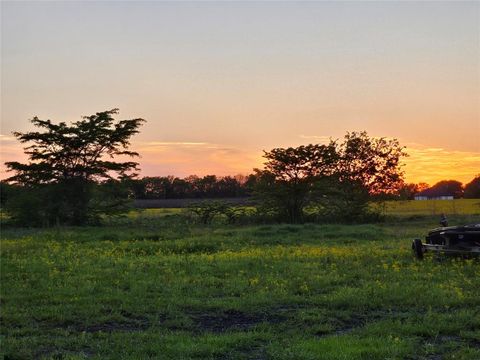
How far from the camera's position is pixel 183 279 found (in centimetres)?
1160

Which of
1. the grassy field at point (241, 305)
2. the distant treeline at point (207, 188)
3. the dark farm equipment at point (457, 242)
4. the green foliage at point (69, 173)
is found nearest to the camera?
the grassy field at point (241, 305)

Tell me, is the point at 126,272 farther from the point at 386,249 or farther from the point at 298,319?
the point at 386,249

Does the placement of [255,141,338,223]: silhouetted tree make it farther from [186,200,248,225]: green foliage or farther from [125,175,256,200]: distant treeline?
[125,175,256,200]: distant treeline

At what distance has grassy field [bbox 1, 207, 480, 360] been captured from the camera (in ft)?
21.8

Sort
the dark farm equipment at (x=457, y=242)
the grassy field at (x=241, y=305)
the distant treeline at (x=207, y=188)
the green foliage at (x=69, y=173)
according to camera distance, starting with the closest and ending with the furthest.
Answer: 1. the grassy field at (x=241, y=305)
2. the dark farm equipment at (x=457, y=242)
3. the green foliage at (x=69, y=173)
4. the distant treeline at (x=207, y=188)

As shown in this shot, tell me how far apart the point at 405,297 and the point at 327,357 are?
153 inches

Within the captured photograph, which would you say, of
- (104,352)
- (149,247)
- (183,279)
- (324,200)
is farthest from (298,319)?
(324,200)

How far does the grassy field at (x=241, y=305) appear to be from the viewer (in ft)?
21.8

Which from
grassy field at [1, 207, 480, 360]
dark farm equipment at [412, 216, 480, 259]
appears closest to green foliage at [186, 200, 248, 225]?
grassy field at [1, 207, 480, 360]

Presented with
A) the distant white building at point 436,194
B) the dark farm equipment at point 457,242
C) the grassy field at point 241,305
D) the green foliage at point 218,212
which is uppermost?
the distant white building at point 436,194

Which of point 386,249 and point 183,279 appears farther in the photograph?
point 386,249

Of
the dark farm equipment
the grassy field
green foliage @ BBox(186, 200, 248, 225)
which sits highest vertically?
green foliage @ BBox(186, 200, 248, 225)

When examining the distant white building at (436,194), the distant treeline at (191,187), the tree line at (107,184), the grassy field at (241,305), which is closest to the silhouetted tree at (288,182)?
the tree line at (107,184)

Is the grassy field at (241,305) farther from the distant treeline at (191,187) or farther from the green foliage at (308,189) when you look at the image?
the distant treeline at (191,187)
